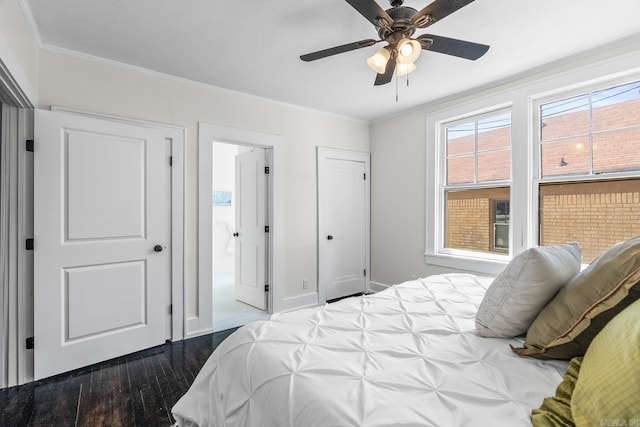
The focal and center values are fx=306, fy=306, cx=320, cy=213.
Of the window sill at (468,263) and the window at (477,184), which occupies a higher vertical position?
the window at (477,184)

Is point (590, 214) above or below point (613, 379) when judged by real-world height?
above

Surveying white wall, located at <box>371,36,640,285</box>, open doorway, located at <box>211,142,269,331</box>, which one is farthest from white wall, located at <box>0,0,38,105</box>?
white wall, located at <box>371,36,640,285</box>

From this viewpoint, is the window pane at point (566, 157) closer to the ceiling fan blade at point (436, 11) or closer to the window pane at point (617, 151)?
the window pane at point (617, 151)

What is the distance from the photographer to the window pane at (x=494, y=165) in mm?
3068

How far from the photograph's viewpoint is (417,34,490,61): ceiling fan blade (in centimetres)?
171

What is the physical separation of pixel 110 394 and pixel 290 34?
2.75 meters

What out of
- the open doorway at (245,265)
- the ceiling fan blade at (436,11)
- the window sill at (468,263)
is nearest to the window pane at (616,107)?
the window sill at (468,263)

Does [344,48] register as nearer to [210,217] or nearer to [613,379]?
[613,379]

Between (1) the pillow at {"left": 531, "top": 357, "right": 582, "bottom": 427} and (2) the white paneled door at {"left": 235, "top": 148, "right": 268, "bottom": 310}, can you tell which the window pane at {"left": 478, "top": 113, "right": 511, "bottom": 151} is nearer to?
(2) the white paneled door at {"left": 235, "top": 148, "right": 268, "bottom": 310}

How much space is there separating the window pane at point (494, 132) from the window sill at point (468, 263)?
117cm

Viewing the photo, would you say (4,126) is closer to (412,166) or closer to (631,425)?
(631,425)

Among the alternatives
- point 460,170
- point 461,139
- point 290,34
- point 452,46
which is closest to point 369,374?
point 452,46

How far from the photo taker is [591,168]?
2.55 metres

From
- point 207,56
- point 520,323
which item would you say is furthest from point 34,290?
point 520,323
